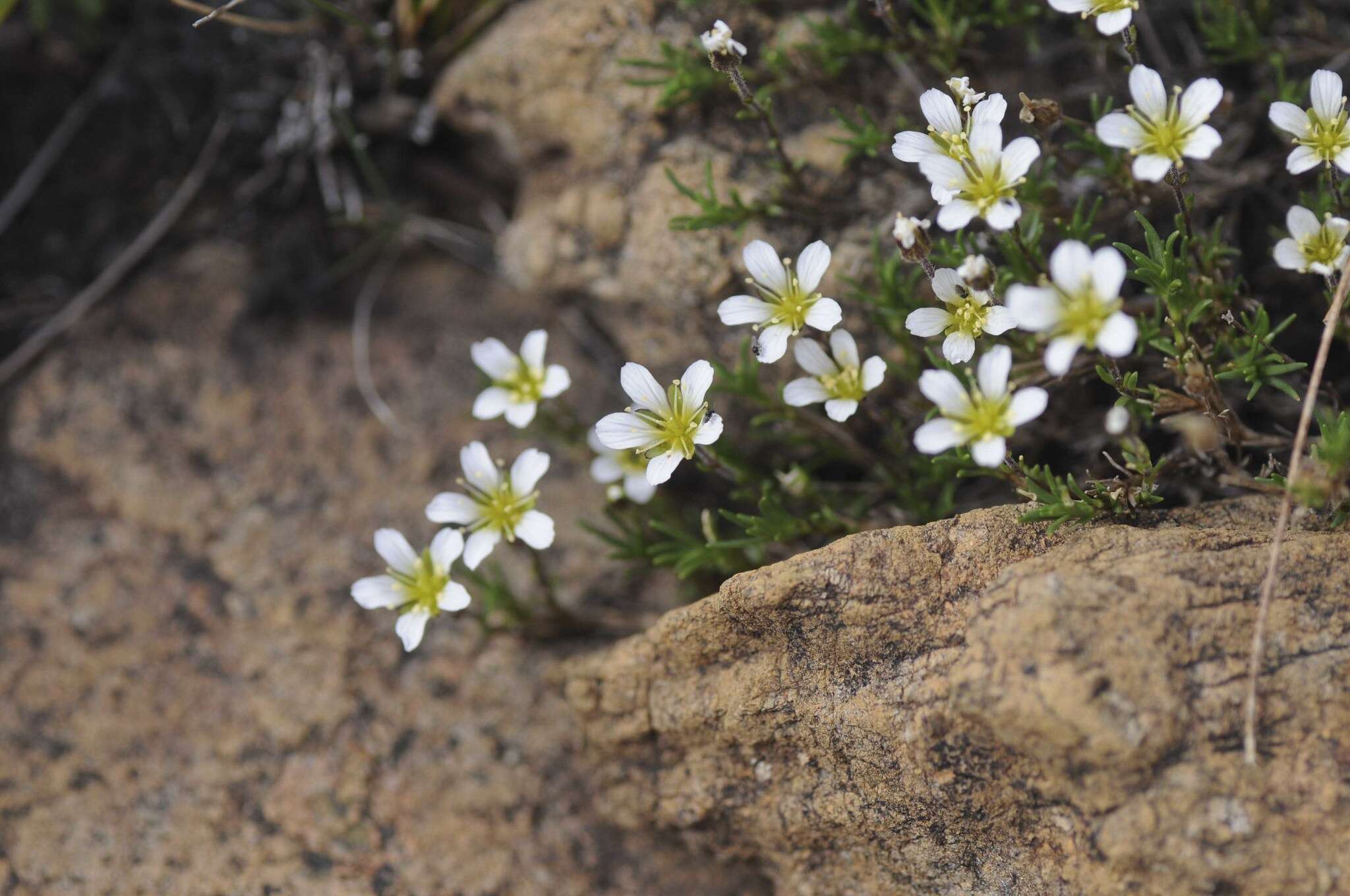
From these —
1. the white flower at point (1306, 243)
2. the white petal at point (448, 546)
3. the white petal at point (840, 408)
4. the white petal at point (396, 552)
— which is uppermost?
the white flower at point (1306, 243)

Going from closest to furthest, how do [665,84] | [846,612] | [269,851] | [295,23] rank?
[846,612]
[269,851]
[665,84]
[295,23]

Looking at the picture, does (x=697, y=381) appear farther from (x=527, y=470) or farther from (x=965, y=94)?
(x=965, y=94)

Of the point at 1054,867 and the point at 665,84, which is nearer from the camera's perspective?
the point at 1054,867

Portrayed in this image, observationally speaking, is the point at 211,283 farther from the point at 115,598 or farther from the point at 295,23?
the point at 115,598

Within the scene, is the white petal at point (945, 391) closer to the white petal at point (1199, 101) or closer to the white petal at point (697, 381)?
the white petal at point (697, 381)

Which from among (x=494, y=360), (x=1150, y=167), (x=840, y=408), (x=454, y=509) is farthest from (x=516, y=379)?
(x=1150, y=167)

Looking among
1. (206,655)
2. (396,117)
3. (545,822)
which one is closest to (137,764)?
(206,655)

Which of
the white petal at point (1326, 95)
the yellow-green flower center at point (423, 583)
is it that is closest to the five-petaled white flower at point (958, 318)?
the white petal at point (1326, 95)

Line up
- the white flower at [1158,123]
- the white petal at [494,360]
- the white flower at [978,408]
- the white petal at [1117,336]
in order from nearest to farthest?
the white petal at [1117,336] < the white flower at [978,408] < the white flower at [1158,123] < the white petal at [494,360]
